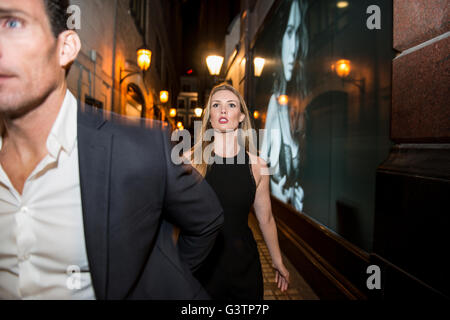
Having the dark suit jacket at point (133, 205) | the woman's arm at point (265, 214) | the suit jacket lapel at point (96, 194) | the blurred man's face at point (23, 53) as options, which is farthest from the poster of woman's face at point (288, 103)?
the blurred man's face at point (23, 53)

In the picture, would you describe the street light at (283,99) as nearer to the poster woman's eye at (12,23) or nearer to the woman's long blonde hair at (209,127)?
the woman's long blonde hair at (209,127)

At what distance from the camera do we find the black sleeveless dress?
1615 millimetres

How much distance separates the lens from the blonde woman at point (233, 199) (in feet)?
5.32

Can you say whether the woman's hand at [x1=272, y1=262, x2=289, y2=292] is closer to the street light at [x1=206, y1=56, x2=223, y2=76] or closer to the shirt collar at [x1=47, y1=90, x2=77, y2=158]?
the shirt collar at [x1=47, y1=90, x2=77, y2=158]

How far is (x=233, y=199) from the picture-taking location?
1746mm

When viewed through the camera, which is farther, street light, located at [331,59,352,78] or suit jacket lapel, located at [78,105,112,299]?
street light, located at [331,59,352,78]

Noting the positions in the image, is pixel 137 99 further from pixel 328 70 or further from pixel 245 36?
pixel 328 70

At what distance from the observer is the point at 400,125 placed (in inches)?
71.9

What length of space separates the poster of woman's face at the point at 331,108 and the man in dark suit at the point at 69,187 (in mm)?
2299

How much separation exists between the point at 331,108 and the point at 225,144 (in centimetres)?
220

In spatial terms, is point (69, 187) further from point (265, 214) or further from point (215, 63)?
point (215, 63)

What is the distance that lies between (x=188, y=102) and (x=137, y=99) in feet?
102

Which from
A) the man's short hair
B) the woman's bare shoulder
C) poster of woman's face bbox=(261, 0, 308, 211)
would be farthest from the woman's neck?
poster of woman's face bbox=(261, 0, 308, 211)
